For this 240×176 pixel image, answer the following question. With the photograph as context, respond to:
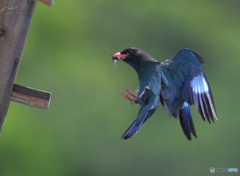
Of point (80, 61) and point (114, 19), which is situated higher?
point (114, 19)

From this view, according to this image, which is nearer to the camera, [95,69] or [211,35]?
[95,69]

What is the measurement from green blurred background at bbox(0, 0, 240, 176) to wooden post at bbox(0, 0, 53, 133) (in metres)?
5.59

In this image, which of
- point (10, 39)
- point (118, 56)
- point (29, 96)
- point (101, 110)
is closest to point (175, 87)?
point (118, 56)

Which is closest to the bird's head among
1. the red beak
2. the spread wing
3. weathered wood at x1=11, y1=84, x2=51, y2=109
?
the red beak

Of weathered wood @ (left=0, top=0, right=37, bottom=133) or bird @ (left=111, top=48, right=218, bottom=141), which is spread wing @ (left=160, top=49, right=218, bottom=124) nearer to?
bird @ (left=111, top=48, right=218, bottom=141)

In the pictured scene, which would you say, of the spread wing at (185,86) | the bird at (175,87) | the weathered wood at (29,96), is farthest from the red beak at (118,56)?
the weathered wood at (29,96)

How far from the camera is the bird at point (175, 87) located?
3.49m

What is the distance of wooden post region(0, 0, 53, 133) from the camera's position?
2.77 metres

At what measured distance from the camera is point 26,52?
9234 mm

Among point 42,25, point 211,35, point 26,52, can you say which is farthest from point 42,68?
point 211,35

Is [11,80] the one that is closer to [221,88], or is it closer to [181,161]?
[181,161]

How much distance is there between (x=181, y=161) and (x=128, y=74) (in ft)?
5.40

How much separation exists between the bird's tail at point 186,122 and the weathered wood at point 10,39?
1321 millimetres

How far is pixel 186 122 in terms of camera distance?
3680 millimetres
